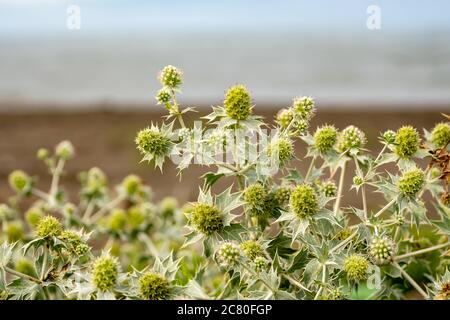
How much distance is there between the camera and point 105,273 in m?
1.27

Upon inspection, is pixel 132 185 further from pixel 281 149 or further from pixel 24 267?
pixel 281 149

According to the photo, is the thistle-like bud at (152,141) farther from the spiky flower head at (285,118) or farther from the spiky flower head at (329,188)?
the spiky flower head at (329,188)

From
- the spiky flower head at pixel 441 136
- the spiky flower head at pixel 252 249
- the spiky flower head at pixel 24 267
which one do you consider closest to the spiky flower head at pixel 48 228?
the spiky flower head at pixel 252 249

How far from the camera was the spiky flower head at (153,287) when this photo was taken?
131 cm

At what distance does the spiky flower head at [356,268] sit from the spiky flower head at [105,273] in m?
0.49

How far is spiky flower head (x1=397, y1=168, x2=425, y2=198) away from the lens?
4.61 ft

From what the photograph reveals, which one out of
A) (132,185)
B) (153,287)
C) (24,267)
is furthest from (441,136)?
(24,267)

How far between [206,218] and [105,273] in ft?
0.81

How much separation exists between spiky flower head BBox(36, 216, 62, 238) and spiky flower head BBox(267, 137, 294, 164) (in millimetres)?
514

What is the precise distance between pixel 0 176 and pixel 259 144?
9.70 feet

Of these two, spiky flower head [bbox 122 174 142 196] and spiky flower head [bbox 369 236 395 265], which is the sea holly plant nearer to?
spiky flower head [bbox 369 236 395 265]

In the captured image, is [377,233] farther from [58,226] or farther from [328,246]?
[58,226]
